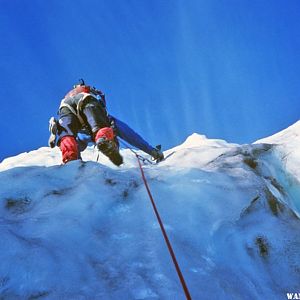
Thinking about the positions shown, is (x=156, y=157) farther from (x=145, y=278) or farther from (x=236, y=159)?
(x=145, y=278)

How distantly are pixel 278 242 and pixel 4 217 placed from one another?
2.61 meters

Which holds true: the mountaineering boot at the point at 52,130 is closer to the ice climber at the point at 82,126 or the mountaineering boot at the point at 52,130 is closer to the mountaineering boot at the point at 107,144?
the ice climber at the point at 82,126

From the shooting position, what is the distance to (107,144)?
6066 mm

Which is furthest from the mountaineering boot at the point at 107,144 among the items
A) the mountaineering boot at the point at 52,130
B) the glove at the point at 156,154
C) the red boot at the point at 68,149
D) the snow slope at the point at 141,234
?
the glove at the point at 156,154

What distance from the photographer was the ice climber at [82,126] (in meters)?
6.18

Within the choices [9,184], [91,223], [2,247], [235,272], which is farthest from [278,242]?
[9,184]

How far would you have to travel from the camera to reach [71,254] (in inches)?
117

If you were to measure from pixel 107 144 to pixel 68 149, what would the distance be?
71cm

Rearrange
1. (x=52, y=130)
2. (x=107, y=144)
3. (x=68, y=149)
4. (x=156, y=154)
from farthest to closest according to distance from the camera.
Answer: (x=156, y=154)
(x=52, y=130)
(x=68, y=149)
(x=107, y=144)

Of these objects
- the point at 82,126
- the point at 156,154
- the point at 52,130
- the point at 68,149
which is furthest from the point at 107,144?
the point at 156,154

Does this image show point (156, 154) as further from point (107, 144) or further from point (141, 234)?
point (141, 234)

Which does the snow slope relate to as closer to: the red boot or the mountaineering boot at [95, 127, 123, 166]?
the mountaineering boot at [95, 127, 123, 166]

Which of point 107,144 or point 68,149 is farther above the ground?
point 68,149

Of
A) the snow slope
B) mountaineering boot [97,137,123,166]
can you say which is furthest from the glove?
the snow slope
